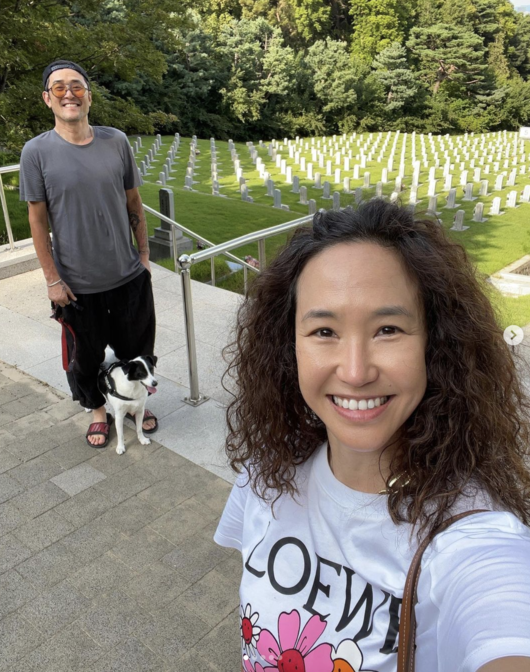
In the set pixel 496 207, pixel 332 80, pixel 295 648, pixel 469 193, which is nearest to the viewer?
pixel 295 648

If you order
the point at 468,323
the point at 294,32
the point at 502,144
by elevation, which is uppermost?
the point at 294,32

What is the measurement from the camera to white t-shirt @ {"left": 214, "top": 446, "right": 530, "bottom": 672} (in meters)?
0.93

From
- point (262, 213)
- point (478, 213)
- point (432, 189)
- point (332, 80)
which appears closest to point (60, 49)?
point (262, 213)

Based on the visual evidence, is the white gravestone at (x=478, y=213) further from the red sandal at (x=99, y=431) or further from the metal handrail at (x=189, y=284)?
the red sandal at (x=99, y=431)

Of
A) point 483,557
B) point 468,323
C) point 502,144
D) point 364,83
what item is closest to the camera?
point 483,557

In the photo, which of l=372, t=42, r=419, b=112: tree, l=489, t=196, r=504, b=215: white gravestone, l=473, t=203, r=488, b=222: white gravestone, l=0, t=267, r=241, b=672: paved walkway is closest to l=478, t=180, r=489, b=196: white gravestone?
l=489, t=196, r=504, b=215: white gravestone

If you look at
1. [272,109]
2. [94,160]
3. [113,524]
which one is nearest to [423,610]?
[113,524]

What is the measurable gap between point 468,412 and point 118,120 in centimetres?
857

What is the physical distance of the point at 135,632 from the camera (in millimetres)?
2424

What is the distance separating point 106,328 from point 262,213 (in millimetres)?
12129

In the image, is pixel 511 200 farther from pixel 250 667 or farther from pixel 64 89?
pixel 250 667

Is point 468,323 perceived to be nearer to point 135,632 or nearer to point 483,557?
point 483,557

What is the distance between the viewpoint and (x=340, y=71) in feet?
134

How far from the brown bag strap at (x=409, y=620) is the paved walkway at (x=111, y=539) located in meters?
1.55
